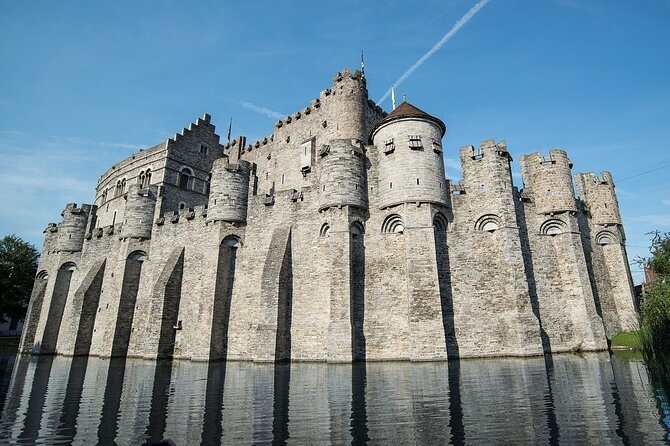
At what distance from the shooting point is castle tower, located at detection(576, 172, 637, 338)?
71.5ft

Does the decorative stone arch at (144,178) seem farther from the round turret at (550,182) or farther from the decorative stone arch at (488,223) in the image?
the round turret at (550,182)

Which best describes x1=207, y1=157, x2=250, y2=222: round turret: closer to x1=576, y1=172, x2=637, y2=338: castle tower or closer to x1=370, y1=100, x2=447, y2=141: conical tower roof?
x1=370, y1=100, x2=447, y2=141: conical tower roof

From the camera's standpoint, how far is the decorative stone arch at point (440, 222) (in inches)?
818

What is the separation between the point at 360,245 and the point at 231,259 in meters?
7.93

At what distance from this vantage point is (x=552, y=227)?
2180cm

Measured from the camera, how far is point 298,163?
31406 mm

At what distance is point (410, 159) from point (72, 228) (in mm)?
28902

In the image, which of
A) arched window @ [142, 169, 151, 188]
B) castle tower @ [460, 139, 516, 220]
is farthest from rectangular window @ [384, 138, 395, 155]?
arched window @ [142, 169, 151, 188]

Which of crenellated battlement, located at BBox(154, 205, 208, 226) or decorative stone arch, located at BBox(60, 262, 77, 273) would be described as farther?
decorative stone arch, located at BBox(60, 262, 77, 273)

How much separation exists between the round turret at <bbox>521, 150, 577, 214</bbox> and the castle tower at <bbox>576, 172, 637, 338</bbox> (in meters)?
2.88

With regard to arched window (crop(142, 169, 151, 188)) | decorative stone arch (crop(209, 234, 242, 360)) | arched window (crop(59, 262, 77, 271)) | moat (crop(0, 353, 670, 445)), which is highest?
arched window (crop(142, 169, 151, 188))

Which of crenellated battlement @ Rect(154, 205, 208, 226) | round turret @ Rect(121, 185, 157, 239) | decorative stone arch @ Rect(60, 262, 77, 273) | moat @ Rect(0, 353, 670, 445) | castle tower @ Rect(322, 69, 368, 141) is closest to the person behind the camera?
moat @ Rect(0, 353, 670, 445)

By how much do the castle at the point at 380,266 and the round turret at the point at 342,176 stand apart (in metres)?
0.08

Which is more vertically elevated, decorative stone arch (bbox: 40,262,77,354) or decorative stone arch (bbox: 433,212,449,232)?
decorative stone arch (bbox: 433,212,449,232)
